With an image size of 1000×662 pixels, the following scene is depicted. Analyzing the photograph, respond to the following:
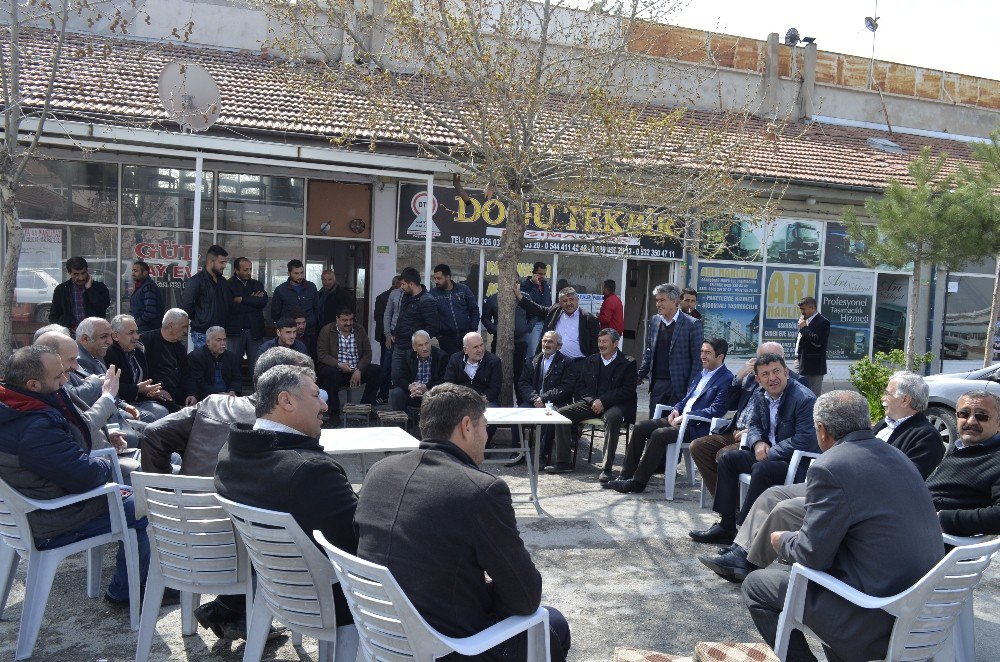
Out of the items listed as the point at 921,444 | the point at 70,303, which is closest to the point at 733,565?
the point at 921,444

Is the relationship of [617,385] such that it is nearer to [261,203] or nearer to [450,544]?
[450,544]

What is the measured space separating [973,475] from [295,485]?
335cm

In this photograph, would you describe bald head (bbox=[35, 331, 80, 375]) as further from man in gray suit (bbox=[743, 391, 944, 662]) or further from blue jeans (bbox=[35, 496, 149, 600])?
man in gray suit (bbox=[743, 391, 944, 662])

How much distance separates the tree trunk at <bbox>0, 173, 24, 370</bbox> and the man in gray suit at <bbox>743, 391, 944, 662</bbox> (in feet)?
22.4

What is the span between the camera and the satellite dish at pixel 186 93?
9.79 m

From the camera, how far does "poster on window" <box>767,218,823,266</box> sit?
54.5ft

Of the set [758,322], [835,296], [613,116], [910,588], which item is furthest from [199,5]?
[910,588]

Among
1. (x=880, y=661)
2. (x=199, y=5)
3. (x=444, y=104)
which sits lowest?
(x=880, y=661)

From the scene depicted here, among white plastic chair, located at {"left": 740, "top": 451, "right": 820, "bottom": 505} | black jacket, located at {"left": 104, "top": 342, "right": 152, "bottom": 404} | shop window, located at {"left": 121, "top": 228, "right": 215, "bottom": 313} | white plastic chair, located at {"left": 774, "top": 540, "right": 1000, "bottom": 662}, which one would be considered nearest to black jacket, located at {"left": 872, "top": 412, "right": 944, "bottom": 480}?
white plastic chair, located at {"left": 740, "top": 451, "right": 820, "bottom": 505}

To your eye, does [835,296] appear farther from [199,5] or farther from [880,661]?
[880,661]

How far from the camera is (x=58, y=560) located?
430 cm

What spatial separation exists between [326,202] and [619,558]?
891cm

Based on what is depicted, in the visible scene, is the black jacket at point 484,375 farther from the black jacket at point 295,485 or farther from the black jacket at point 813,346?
the black jacket at point 295,485

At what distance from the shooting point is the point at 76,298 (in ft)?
34.3
